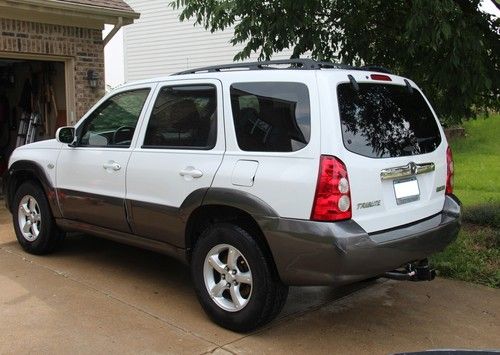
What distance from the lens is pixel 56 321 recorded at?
4164 millimetres

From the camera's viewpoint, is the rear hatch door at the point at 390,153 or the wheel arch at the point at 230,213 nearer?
the rear hatch door at the point at 390,153

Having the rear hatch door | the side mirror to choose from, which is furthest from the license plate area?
the side mirror

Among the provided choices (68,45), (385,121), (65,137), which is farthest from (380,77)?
(68,45)

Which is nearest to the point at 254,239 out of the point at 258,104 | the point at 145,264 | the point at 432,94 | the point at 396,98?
the point at 258,104

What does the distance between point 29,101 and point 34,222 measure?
562 cm

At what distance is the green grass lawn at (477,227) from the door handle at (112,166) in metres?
3.22

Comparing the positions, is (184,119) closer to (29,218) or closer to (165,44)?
(29,218)

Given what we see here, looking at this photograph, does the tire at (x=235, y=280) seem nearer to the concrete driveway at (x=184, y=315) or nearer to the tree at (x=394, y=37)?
the concrete driveway at (x=184, y=315)

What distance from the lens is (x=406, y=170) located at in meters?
3.85

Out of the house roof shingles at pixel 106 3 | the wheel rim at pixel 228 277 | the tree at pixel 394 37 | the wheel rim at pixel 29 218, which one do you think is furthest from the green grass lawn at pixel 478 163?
the house roof shingles at pixel 106 3

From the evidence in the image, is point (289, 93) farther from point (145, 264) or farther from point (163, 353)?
point (145, 264)

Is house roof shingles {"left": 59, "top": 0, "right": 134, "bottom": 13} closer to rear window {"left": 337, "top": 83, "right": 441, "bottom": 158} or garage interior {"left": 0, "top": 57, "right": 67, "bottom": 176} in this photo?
garage interior {"left": 0, "top": 57, "right": 67, "bottom": 176}

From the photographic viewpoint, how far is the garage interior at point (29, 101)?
10.0 m

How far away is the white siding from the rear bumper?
13.6 meters
